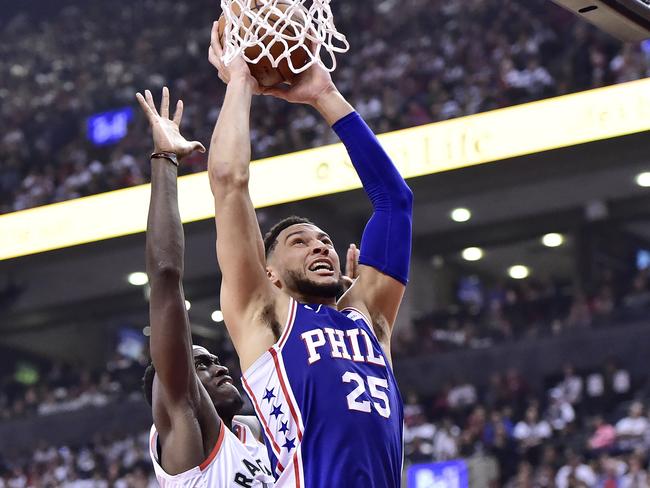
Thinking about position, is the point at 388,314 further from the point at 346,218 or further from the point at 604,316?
the point at 346,218

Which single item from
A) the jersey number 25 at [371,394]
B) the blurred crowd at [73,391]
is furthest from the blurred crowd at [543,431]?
the jersey number 25 at [371,394]

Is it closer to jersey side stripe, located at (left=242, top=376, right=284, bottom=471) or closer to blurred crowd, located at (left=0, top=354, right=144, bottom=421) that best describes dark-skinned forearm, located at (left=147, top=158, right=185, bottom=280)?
jersey side stripe, located at (left=242, top=376, right=284, bottom=471)

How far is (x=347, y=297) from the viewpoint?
3.38m

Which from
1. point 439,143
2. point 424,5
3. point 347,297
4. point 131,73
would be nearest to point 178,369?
point 347,297

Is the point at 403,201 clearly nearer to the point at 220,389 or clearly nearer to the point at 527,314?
the point at 220,389

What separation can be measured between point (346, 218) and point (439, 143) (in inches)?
139

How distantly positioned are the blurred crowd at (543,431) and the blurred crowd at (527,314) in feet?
3.05

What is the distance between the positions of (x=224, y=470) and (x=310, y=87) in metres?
1.15

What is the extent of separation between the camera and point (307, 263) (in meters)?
3.26

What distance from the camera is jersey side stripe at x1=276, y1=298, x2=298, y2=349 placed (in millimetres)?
3039

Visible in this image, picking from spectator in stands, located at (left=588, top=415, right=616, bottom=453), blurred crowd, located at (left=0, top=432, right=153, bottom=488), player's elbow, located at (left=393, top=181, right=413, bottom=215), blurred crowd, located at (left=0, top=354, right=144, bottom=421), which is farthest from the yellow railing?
player's elbow, located at (left=393, top=181, right=413, bottom=215)

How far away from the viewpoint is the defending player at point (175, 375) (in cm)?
314

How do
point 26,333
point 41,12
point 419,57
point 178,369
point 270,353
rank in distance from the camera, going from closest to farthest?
point 270,353 < point 178,369 < point 419,57 < point 26,333 < point 41,12

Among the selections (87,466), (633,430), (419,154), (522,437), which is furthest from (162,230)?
(87,466)
